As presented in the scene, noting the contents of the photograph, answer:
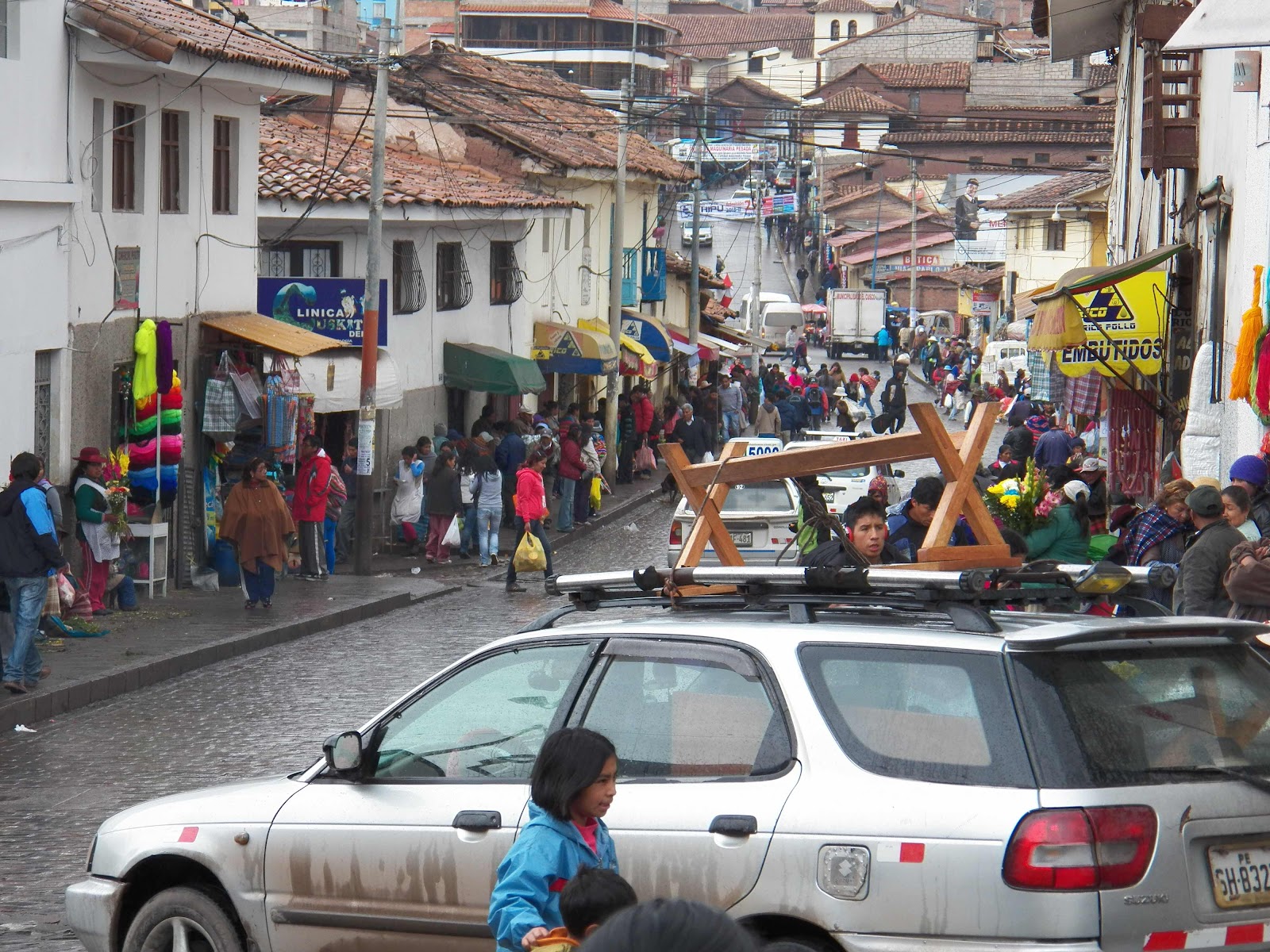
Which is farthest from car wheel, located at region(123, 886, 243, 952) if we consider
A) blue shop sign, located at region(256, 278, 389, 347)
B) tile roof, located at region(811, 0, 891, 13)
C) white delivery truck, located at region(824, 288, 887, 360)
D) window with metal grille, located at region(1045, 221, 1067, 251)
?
tile roof, located at region(811, 0, 891, 13)

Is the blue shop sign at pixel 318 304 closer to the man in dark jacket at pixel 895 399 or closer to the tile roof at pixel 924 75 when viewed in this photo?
the man in dark jacket at pixel 895 399

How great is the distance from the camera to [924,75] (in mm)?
107500

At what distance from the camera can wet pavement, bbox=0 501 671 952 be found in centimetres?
914

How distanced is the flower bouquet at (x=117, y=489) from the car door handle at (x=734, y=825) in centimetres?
1300

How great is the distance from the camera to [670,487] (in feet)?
115

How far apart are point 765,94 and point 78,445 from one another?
99707 mm

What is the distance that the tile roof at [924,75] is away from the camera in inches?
4183

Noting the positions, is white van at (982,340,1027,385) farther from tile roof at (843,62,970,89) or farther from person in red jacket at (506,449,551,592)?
tile roof at (843,62,970,89)

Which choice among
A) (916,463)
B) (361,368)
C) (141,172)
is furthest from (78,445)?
(916,463)

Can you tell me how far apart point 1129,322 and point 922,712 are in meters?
13.4

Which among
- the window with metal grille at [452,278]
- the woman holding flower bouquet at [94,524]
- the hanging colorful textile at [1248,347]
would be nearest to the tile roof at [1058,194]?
the window with metal grille at [452,278]

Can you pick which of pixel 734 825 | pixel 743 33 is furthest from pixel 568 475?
pixel 743 33

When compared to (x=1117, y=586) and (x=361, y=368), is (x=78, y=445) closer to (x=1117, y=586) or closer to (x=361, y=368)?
(x=361, y=368)

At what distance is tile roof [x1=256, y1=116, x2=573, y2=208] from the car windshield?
695cm
